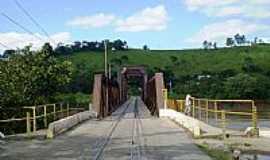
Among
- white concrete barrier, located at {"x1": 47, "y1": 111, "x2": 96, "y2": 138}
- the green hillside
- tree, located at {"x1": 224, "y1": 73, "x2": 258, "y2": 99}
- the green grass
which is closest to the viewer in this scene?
the green grass

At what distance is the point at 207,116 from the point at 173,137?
6.65 m

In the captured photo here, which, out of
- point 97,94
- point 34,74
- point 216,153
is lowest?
point 216,153

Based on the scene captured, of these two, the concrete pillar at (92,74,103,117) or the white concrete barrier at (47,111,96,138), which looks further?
the concrete pillar at (92,74,103,117)

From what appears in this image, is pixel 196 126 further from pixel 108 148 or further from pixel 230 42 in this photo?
pixel 230 42

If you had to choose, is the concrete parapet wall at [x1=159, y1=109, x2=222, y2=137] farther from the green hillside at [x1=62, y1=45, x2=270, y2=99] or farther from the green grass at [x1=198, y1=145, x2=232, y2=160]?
the green hillside at [x1=62, y1=45, x2=270, y2=99]

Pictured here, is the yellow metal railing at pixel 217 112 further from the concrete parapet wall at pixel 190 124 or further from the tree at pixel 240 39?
the tree at pixel 240 39

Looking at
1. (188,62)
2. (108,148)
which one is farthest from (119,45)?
(108,148)

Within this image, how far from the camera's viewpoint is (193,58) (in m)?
152

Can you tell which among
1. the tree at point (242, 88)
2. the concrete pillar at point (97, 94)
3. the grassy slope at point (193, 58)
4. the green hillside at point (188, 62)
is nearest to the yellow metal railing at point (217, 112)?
the concrete pillar at point (97, 94)

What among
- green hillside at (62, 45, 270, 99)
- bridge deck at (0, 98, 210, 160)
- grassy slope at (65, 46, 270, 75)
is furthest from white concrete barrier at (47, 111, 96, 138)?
grassy slope at (65, 46, 270, 75)

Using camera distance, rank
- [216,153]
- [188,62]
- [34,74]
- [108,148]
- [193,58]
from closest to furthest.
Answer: [216,153]
[108,148]
[34,74]
[188,62]
[193,58]

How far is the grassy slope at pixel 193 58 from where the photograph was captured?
420 feet

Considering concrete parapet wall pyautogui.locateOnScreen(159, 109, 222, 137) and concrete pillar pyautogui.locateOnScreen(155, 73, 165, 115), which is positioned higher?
concrete pillar pyautogui.locateOnScreen(155, 73, 165, 115)

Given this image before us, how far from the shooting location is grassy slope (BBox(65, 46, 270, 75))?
420 ft
